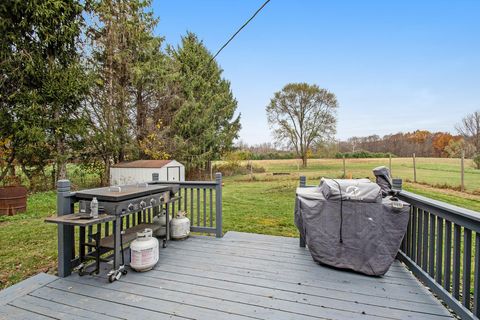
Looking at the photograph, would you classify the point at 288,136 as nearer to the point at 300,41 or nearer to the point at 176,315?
the point at 300,41

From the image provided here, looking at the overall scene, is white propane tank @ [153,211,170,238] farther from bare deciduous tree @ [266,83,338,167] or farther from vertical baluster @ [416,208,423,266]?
bare deciduous tree @ [266,83,338,167]

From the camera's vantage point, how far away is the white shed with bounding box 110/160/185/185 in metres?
8.97

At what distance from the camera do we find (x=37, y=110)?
7.43 m

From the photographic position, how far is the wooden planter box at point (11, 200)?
5695 millimetres

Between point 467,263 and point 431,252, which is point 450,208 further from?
point 431,252

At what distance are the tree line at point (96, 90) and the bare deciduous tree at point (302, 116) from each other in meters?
8.73

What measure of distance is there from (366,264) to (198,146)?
11.6m

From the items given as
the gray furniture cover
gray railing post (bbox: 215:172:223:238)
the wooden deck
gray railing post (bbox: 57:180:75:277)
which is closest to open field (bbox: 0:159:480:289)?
gray railing post (bbox: 57:180:75:277)

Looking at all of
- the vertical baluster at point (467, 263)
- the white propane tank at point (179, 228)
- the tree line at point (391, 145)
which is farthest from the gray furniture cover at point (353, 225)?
the tree line at point (391, 145)

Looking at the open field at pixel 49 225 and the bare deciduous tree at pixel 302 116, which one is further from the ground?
the bare deciduous tree at pixel 302 116

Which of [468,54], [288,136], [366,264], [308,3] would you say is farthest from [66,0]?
[288,136]

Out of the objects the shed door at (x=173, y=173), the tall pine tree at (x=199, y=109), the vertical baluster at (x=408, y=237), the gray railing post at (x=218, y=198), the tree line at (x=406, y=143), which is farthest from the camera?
the tree line at (x=406, y=143)

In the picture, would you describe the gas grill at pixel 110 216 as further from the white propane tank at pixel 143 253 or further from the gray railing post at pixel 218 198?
the gray railing post at pixel 218 198

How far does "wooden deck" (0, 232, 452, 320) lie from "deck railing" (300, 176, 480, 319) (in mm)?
136
